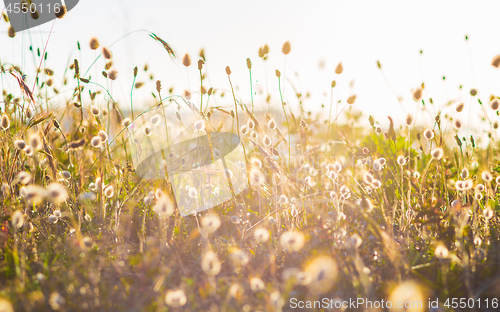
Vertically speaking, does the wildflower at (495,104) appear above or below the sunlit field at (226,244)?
above

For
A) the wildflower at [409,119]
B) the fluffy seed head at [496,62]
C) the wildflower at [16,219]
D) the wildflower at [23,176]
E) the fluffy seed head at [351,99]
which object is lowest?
the wildflower at [16,219]

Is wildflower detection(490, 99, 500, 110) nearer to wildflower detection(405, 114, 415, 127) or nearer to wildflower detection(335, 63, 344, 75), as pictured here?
wildflower detection(405, 114, 415, 127)

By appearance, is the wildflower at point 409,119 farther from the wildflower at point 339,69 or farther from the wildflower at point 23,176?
the wildflower at point 23,176

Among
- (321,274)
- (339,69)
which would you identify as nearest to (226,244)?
(321,274)

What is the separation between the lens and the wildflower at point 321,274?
1.00 metres

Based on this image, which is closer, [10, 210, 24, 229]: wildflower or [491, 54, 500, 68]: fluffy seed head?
[10, 210, 24, 229]: wildflower

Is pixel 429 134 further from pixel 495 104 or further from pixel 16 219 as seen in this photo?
pixel 16 219

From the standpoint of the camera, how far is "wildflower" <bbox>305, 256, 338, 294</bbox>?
1.00 meters

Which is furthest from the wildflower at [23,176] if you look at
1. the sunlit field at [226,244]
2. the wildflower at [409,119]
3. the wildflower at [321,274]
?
the wildflower at [409,119]

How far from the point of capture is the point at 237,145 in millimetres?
2068

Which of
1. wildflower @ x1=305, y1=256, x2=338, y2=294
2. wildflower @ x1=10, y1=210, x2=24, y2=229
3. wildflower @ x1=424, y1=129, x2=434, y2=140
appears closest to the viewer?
wildflower @ x1=305, y1=256, x2=338, y2=294

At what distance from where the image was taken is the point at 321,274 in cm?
99

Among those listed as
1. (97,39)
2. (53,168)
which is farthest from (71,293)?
(97,39)

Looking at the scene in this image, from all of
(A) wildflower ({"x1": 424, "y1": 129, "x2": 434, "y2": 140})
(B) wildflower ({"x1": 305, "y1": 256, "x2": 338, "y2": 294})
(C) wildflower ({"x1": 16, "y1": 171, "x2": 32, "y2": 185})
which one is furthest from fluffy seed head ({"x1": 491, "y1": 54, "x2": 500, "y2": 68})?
(C) wildflower ({"x1": 16, "y1": 171, "x2": 32, "y2": 185})
